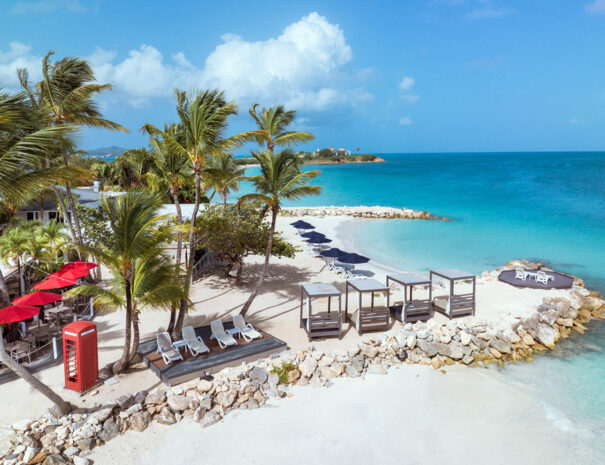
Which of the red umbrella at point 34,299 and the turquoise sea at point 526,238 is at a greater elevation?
the red umbrella at point 34,299

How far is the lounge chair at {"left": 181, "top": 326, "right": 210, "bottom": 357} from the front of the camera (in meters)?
10.7

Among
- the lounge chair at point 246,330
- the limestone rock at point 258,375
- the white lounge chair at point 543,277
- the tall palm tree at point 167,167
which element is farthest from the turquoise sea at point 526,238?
the tall palm tree at point 167,167

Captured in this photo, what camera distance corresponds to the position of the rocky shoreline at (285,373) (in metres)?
7.77

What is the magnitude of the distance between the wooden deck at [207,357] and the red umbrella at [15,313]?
292cm

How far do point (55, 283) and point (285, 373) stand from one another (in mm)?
7376

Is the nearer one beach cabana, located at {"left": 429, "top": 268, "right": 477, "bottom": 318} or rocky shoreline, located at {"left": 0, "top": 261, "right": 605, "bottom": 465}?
rocky shoreline, located at {"left": 0, "top": 261, "right": 605, "bottom": 465}

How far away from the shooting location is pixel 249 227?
16062 mm

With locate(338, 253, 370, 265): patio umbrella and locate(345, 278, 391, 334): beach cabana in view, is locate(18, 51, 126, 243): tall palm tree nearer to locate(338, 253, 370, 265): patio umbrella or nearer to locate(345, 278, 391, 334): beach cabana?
locate(345, 278, 391, 334): beach cabana

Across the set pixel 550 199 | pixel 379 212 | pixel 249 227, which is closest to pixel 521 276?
pixel 249 227

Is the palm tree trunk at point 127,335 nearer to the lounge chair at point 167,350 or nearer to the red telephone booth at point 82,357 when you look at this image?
the red telephone booth at point 82,357

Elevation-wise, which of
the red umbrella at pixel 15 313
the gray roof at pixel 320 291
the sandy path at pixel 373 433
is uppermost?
the red umbrella at pixel 15 313

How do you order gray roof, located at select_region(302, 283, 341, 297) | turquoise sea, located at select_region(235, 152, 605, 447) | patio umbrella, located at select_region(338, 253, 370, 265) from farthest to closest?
1. patio umbrella, located at select_region(338, 253, 370, 265)
2. gray roof, located at select_region(302, 283, 341, 297)
3. turquoise sea, located at select_region(235, 152, 605, 447)

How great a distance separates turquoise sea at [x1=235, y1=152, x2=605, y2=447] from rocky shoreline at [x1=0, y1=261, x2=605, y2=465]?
2.92ft

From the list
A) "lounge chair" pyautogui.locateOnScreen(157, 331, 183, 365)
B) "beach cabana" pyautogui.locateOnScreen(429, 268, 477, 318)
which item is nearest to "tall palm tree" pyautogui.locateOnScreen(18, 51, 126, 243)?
"lounge chair" pyautogui.locateOnScreen(157, 331, 183, 365)
